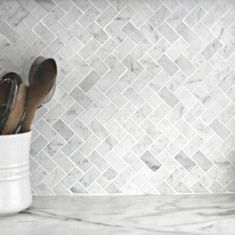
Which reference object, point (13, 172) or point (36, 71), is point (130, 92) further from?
point (13, 172)

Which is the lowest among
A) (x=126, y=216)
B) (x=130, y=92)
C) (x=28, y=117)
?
(x=126, y=216)

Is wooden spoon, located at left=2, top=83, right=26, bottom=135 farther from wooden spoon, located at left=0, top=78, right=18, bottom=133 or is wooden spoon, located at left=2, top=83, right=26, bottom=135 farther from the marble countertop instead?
the marble countertop

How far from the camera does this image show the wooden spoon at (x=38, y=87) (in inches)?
44.0

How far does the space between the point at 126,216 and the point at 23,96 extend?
15.0 inches

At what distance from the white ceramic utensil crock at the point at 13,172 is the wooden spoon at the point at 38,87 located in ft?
0.14

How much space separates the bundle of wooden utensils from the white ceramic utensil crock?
0.03 metres

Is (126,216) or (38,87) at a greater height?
(38,87)

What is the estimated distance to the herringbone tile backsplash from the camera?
127cm

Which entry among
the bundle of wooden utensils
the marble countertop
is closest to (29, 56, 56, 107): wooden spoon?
the bundle of wooden utensils

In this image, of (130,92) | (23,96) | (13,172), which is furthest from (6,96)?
(130,92)

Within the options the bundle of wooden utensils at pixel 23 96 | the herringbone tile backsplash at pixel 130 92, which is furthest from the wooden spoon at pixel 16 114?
the herringbone tile backsplash at pixel 130 92

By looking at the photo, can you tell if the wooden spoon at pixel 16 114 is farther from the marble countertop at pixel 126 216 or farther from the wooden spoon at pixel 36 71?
the marble countertop at pixel 126 216

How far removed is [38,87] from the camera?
1.13 m

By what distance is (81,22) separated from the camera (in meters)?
1.27
